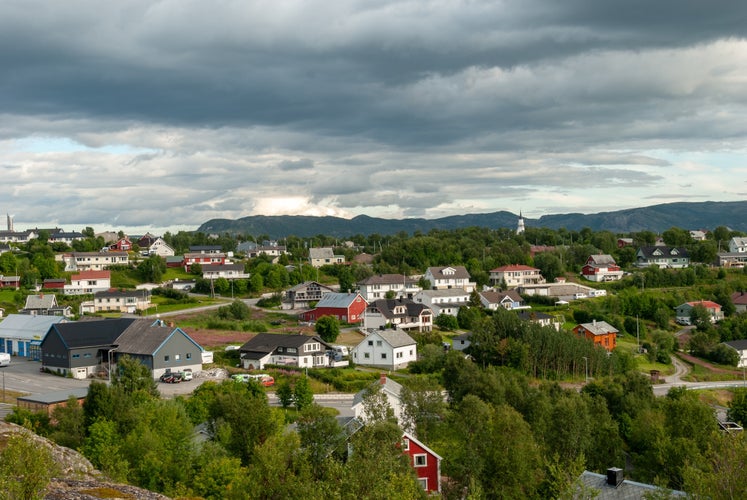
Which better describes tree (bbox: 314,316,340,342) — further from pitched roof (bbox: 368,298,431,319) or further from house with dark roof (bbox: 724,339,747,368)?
house with dark roof (bbox: 724,339,747,368)

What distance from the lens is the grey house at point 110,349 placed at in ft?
178

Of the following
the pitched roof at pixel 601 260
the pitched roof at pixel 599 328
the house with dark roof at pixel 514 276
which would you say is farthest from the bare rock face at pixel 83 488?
the pitched roof at pixel 601 260

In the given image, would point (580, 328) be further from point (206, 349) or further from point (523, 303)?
point (206, 349)

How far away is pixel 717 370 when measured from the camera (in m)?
68.1

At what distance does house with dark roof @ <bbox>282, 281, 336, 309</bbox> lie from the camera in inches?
3462

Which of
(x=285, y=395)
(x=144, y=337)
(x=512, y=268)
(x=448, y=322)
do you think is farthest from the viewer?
(x=512, y=268)

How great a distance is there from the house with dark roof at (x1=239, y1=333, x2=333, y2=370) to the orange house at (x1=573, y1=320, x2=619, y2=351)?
2847cm

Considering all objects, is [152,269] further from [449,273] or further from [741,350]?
[741,350]

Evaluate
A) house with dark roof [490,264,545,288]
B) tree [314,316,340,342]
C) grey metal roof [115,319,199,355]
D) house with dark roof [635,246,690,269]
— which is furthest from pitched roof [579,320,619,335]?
house with dark roof [635,246,690,269]

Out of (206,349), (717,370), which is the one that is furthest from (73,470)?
(717,370)

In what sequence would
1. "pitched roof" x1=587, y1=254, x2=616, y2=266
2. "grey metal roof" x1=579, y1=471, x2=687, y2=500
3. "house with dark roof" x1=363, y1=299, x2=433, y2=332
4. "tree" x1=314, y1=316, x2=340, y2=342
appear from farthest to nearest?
"pitched roof" x1=587, y1=254, x2=616, y2=266 < "house with dark roof" x1=363, y1=299, x2=433, y2=332 < "tree" x1=314, y1=316, x2=340, y2=342 < "grey metal roof" x1=579, y1=471, x2=687, y2=500

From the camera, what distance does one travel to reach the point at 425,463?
31.2 metres

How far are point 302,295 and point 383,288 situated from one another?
10.8 meters

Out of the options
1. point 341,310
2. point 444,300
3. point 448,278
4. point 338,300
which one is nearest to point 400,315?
point 341,310
